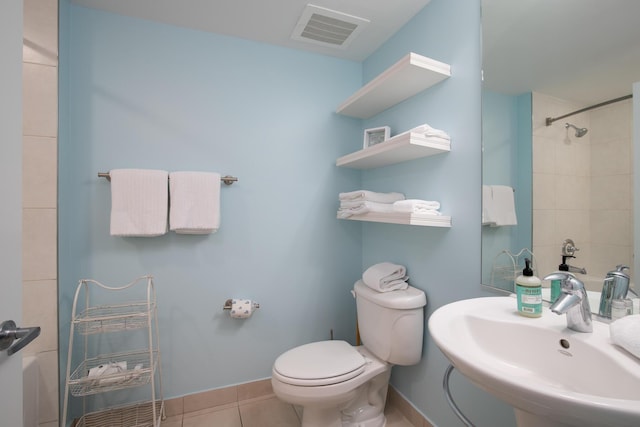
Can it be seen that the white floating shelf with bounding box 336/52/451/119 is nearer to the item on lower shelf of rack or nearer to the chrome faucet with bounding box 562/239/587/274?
the chrome faucet with bounding box 562/239/587/274

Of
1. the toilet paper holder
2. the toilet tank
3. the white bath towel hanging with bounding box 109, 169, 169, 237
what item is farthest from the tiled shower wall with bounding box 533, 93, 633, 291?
the white bath towel hanging with bounding box 109, 169, 169, 237

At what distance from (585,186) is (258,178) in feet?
5.11

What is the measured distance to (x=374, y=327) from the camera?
1.48m

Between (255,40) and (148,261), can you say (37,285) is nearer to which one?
(148,261)

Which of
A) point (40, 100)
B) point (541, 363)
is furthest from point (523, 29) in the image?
point (40, 100)

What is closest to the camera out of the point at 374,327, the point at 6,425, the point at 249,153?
the point at 6,425

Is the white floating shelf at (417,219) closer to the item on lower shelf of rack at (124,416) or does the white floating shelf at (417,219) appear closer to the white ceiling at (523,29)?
the white ceiling at (523,29)

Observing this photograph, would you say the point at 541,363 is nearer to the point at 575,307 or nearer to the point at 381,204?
the point at 575,307

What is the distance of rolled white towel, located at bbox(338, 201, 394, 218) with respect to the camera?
1.52m

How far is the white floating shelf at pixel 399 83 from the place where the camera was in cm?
129

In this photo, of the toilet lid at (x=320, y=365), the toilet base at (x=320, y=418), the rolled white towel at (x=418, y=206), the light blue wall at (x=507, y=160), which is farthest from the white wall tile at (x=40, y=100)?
the light blue wall at (x=507, y=160)

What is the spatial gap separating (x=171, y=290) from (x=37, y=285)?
0.57 metres

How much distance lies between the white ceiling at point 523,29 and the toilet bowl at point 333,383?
141cm

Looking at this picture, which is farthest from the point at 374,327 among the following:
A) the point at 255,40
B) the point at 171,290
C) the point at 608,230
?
the point at 255,40
